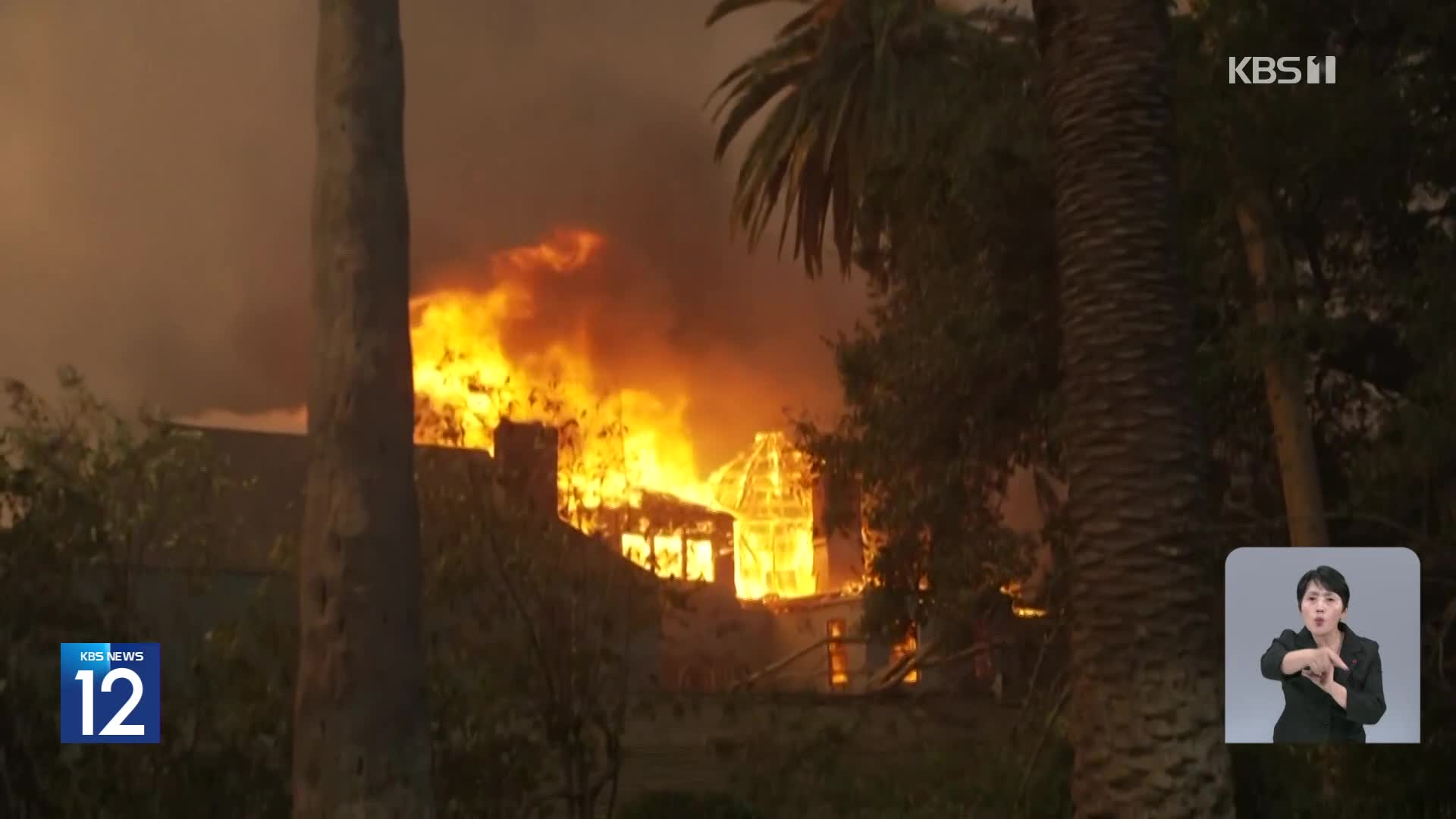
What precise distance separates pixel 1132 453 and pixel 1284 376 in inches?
195

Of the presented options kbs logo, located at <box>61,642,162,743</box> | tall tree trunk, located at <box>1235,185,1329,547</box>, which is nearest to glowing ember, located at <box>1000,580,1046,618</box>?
tall tree trunk, located at <box>1235,185,1329,547</box>

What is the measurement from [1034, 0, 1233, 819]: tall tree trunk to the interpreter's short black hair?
1838mm

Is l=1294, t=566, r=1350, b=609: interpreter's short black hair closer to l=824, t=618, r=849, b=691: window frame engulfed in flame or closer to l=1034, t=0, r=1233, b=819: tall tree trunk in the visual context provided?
l=1034, t=0, r=1233, b=819: tall tree trunk

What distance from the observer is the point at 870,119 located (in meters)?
23.0

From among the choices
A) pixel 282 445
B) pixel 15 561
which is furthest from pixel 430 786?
pixel 282 445

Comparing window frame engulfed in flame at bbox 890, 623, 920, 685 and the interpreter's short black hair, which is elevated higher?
the interpreter's short black hair

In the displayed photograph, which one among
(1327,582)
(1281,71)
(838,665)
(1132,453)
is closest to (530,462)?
(1132,453)

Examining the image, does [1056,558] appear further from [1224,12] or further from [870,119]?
[870,119]

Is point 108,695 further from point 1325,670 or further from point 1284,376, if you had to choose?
point 1284,376

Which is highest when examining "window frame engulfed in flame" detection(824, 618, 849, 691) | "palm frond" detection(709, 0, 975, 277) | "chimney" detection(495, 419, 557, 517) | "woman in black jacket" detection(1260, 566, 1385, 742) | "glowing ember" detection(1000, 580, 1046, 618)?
"palm frond" detection(709, 0, 975, 277)

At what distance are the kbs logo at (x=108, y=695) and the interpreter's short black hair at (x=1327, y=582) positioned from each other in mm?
7679

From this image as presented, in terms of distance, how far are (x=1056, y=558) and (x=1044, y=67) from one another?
7024 millimetres

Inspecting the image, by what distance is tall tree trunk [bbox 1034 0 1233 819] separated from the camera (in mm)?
9031

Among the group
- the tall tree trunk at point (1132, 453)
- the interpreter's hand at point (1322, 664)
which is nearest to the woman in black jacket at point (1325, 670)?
the interpreter's hand at point (1322, 664)
